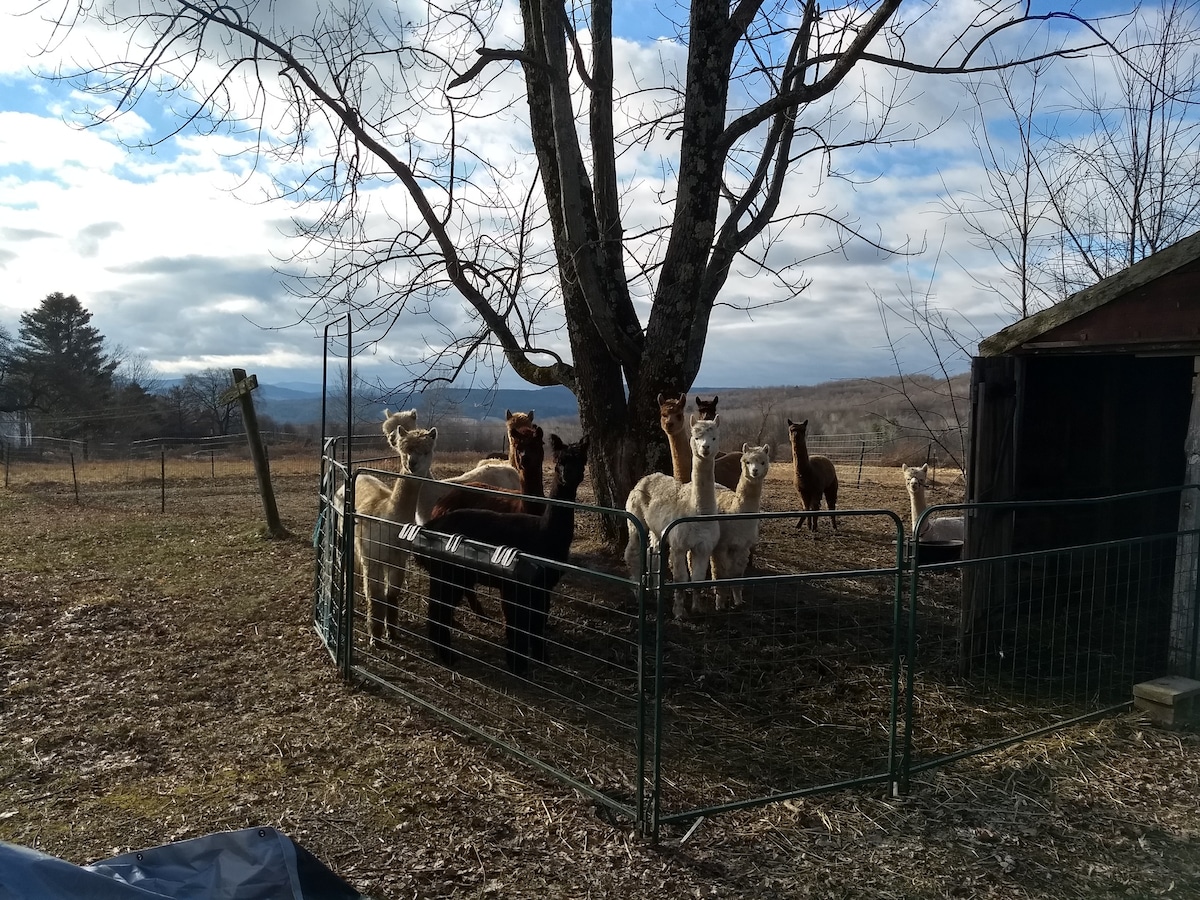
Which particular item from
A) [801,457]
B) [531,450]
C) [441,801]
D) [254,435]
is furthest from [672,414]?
[254,435]

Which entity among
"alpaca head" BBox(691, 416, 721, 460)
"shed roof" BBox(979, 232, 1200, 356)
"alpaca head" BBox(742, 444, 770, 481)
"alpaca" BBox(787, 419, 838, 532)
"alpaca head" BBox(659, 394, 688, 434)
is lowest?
"alpaca" BBox(787, 419, 838, 532)

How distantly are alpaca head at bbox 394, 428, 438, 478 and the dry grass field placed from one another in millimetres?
1642

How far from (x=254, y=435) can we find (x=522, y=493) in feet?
18.5

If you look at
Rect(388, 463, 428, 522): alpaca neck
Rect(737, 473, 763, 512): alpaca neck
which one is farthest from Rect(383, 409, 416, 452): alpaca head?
Rect(737, 473, 763, 512): alpaca neck

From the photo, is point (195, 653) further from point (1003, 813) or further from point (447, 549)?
point (1003, 813)

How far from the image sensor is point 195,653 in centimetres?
661

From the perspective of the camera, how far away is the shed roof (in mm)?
5289

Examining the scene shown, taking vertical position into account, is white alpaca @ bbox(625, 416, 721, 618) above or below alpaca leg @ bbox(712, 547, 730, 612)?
above

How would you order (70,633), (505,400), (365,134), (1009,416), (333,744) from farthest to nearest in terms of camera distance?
1. (505,400)
2. (365,134)
3. (70,633)
4. (1009,416)
5. (333,744)

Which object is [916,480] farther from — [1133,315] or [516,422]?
[516,422]

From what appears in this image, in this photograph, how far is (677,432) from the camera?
327 inches

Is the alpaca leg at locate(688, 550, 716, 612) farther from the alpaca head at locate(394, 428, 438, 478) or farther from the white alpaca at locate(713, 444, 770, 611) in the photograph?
the alpaca head at locate(394, 428, 438, 478)

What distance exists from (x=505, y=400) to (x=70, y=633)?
848cm

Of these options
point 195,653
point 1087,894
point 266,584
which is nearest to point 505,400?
point 266,584
